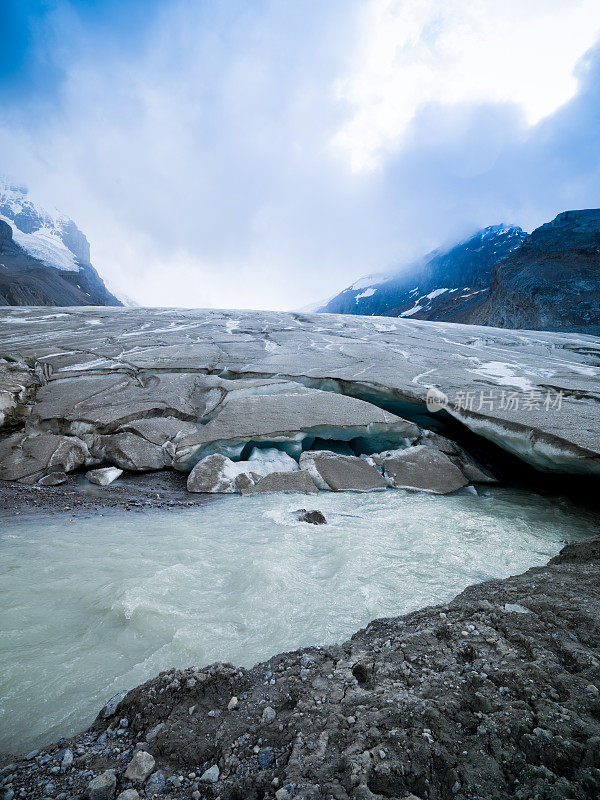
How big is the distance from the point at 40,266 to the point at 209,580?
226 ft

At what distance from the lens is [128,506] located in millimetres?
4418

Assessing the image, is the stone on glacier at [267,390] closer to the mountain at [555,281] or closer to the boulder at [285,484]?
the boulder at [285,484]

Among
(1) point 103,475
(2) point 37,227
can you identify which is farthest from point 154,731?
(2) point 37,227

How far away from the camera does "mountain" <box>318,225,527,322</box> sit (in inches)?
2215

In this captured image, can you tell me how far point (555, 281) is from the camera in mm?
33281

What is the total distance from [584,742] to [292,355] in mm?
8106

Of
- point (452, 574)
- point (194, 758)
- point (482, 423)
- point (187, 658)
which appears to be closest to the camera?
point (194, 758)

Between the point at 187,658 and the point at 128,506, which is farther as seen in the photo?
the point at 128,506

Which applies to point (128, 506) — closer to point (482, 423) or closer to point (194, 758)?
point (194, 758)

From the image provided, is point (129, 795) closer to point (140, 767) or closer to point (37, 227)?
point (140, 767)

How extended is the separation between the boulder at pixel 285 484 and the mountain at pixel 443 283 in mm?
48622

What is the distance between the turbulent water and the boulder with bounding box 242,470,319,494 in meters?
0.31

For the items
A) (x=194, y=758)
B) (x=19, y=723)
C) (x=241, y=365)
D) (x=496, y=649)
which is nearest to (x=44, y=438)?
(x=241, y=365)

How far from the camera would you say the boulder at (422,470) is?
5074mm
